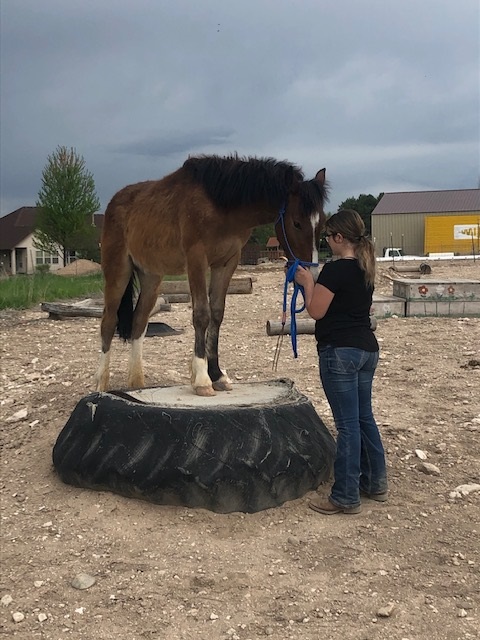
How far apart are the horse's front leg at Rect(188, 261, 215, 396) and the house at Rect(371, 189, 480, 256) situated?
50488mm

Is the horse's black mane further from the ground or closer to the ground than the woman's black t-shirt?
further from the ground

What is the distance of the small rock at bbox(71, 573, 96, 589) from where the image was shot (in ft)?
9.40

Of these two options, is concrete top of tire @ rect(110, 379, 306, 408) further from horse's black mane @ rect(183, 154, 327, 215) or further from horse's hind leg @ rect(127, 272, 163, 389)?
horse's black mane @ rect(183, 154, 327, 215)

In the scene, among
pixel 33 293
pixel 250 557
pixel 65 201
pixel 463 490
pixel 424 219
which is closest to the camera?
pixel 250 557

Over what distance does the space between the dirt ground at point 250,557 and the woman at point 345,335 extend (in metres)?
0.24

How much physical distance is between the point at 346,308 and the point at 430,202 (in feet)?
196

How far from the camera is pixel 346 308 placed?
3568mm

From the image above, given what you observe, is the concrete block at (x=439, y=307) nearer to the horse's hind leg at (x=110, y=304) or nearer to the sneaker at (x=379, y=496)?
the horse's hind leg at (x=110, y=304)

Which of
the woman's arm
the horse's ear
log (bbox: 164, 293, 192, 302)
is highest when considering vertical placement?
the horse's ear

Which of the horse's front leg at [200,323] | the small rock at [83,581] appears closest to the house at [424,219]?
the horse's front leg at [200,323]

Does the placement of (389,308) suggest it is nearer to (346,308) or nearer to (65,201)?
(346,308)

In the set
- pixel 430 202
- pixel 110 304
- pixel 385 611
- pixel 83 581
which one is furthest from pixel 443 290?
pixel 430 202

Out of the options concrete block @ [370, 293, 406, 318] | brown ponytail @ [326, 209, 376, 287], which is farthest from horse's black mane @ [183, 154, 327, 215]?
concrete block @ [370, 293, 406, 318]

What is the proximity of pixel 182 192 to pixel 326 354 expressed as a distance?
1.86 meters
